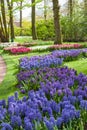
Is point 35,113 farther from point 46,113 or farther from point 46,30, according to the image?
point 46,30

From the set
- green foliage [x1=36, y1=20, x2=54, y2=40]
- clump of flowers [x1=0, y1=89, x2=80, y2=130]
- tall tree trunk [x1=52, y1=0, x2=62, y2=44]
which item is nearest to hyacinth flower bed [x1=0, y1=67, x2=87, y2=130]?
clump of flowers [x1=0, y1=89, x2=80, y2=130]

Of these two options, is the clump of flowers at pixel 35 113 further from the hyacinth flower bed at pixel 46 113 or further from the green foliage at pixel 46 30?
the green foliage at pixel 46 30

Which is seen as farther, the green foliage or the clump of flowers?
the green foliage

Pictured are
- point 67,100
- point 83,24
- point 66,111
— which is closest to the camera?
point 66,111

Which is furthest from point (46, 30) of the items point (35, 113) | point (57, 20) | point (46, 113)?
point (35, 113)

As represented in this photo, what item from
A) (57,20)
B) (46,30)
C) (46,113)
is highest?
(57,20)

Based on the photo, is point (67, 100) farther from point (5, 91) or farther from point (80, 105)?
point (5, 91)

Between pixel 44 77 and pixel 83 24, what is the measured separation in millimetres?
27101

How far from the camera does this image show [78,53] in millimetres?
15641

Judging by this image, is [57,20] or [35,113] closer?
[35,113]

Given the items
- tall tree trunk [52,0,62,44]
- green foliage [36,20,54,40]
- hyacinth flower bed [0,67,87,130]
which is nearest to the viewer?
hyacinth flower bed [0,67,87,130]

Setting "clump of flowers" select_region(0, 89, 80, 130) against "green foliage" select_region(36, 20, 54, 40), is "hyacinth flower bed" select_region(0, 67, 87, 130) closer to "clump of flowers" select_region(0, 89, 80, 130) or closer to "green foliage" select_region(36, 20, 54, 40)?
"clump of flowers" select_region(0, 89, 80, 130)

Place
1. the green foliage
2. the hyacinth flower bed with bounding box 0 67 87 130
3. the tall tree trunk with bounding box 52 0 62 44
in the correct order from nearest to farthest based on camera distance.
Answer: the hyacinth flower bed with bounding box 0 67 87 130
the tall tree trunk with bounding box 52 0 62 44
the green foliage

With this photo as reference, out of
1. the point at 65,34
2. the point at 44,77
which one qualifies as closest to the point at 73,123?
the point at 44,77
